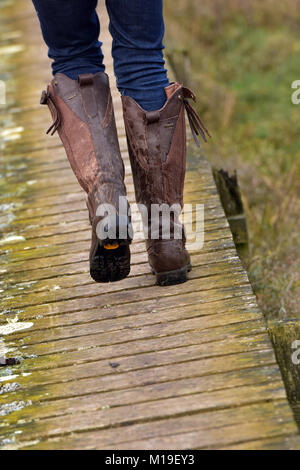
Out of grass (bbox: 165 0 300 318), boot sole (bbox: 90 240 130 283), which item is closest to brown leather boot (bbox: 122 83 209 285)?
boot sole (bbox: 90 240 130 283)

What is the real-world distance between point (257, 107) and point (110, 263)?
5457 mm

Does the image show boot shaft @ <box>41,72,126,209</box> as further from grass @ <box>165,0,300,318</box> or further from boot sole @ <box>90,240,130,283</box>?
grass @ <box>165,0,300,318</box>

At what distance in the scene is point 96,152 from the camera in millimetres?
2191

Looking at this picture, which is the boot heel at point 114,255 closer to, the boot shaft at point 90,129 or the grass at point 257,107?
the boot shaft at point 90,129

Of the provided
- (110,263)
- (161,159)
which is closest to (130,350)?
(110,263)

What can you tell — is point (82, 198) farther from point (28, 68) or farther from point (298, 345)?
point (28, 68)

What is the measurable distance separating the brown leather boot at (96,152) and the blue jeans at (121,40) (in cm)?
7

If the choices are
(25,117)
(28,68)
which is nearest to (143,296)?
(25,117)

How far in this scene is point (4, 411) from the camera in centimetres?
203

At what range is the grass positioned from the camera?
3869 millimetres

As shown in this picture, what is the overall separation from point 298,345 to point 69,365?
721 mm

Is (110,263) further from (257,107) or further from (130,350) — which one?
(257,107)

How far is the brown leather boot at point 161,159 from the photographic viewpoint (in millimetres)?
2223

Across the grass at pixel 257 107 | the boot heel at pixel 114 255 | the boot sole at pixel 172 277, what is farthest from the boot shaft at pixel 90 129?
the grass at pixel 257 107
